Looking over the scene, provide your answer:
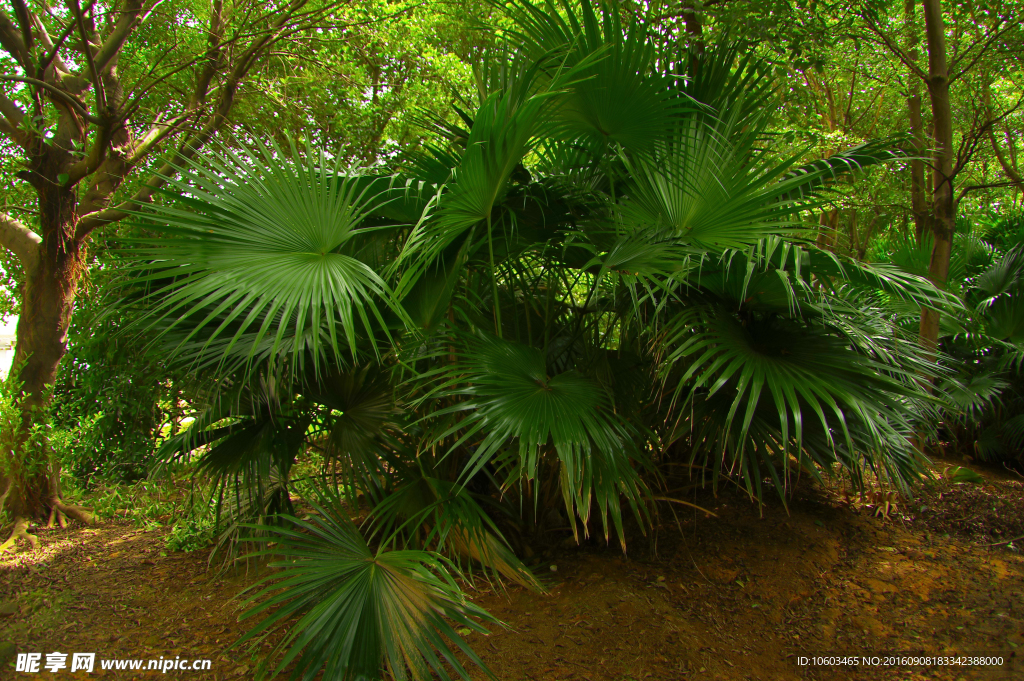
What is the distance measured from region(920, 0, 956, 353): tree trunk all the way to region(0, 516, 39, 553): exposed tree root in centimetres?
537

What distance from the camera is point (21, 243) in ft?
11.7

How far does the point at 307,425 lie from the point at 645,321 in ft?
5.44

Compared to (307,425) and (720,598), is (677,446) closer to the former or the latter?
(720,598)

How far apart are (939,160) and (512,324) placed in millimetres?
2953

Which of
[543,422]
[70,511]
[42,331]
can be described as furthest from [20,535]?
[543,422]

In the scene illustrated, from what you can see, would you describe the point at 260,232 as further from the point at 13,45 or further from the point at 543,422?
the point at 13,45

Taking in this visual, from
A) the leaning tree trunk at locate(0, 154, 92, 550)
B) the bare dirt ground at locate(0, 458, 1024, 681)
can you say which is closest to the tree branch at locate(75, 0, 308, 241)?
the leaning tree trunk at locate(0, 154, 92, 550)

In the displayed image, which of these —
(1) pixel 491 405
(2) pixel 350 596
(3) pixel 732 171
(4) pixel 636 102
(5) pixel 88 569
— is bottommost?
(5) pixel 88 569

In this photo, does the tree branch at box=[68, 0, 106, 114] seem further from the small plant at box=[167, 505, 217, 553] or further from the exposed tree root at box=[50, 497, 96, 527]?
the exposed tree root at box=[50, 497, 96, 527]

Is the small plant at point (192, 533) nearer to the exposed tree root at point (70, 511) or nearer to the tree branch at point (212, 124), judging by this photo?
the exposed tree root at point (70, 511)

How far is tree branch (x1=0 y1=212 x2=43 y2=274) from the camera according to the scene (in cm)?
354

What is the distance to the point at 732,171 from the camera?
255 cm

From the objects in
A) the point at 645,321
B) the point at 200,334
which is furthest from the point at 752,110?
the point at 200,334

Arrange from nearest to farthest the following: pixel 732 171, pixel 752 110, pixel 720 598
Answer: pixel 732 171 → pixel 720 598 → pixel 752 110
